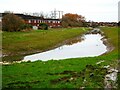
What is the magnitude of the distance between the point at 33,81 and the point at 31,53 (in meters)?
22.6

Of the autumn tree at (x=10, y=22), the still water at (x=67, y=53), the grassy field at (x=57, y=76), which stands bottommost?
the still water at (x=67, y=53)

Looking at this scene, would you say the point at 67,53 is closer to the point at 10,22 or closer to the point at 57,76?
the point at 57,76

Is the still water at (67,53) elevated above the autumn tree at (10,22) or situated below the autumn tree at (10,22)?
below

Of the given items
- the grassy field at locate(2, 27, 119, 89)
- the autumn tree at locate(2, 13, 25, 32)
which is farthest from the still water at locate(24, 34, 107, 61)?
the autumn tree at locate(2, 13, 25, 32)

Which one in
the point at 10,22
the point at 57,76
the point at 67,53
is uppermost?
the point at 10,22

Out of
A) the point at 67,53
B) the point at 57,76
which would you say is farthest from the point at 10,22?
the point at 57,76

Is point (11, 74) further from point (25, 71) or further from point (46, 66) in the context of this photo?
point (46, 66)

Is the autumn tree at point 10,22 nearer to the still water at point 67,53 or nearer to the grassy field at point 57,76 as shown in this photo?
the still water at point 67,53

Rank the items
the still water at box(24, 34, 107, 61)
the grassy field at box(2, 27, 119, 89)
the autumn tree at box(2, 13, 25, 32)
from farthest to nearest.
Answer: the autumn tree at box(2, 13, 25, 32) < the still water at box(24, 34, 107, 61) < the grassy field at box(2, 27, 119, 89)

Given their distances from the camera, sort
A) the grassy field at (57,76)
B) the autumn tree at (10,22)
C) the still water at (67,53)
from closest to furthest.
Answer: the grassy field at (57,76), the still water at (67,53), the autumn tree at (10,22)

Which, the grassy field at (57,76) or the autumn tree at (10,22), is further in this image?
the autumn tree at (10,22)

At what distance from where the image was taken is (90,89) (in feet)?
53.0

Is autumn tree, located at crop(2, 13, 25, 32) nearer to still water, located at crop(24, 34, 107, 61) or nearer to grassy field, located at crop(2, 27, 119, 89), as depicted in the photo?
still water, located at crop(24, 34, 107, 61)

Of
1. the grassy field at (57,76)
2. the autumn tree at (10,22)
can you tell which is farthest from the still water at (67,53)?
the autumn tree at (10,22)
